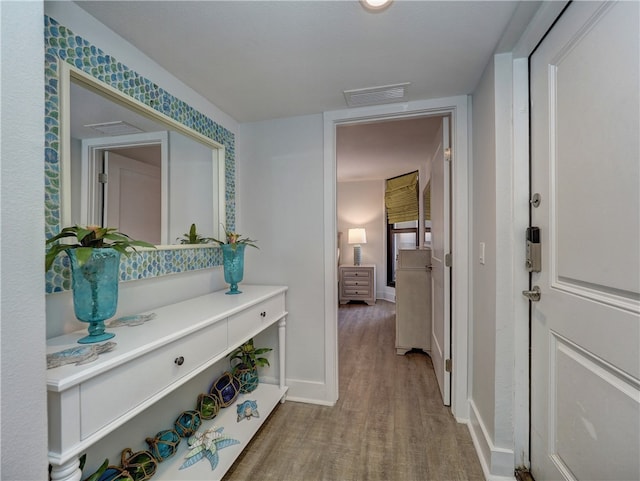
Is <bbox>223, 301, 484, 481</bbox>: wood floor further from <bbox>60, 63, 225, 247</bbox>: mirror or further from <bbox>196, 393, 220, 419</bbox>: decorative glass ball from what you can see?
<bbox>60, 63, 225, 247</bbox>: mirror

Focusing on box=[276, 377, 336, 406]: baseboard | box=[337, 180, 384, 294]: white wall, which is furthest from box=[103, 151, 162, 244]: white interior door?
box=[337, 180, 384, 294]: white wall

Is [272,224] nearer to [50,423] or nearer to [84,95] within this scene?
[84,95]

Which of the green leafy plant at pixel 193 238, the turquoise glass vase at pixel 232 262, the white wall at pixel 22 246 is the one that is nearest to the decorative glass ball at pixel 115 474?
the white wall at pixel 22 246

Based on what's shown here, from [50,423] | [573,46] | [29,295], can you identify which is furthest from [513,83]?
[50,423]

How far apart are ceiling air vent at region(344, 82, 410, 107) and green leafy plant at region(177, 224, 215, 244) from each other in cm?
128

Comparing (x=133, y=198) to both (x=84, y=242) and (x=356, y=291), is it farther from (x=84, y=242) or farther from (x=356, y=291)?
(x=356, y=291)

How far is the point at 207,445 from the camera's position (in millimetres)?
1434

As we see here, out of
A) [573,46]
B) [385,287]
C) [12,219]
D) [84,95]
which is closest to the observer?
[12,219]

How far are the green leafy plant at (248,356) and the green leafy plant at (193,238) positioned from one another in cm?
78

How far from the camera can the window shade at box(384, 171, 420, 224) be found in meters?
4.46

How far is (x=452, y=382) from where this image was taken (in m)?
1.93

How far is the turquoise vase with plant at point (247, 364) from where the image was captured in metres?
1.97

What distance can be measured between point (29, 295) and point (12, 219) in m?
0.19

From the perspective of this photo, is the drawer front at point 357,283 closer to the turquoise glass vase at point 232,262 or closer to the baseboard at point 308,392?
the baseboard at point 308,392
